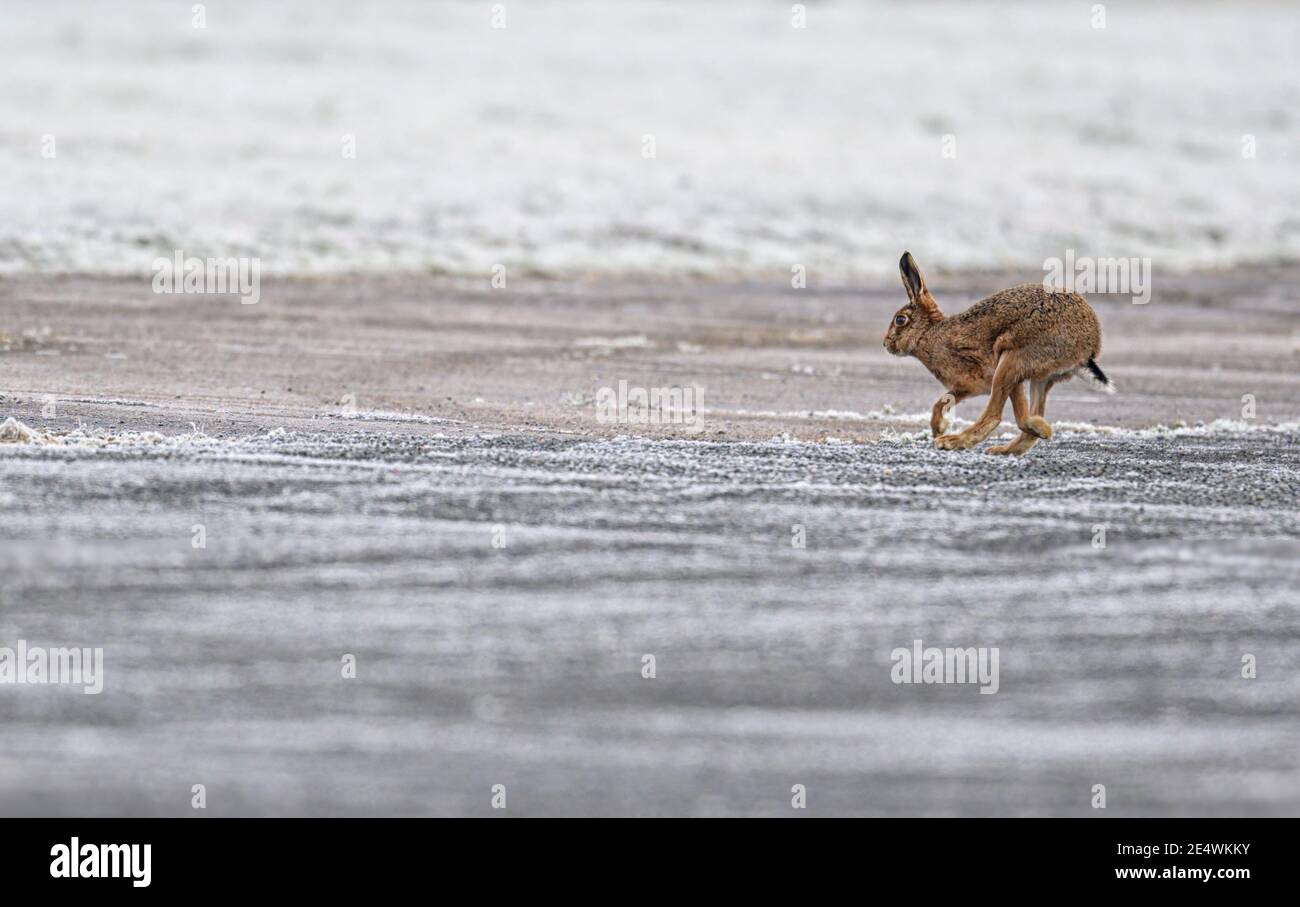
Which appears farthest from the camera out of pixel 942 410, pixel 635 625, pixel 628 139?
pixel 628 139

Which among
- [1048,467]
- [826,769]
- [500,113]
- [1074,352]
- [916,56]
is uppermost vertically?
[916,56]

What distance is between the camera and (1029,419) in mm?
9500

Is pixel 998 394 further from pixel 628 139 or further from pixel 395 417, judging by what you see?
pixel 628 139

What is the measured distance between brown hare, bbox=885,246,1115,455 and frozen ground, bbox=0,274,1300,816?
11.7 inches

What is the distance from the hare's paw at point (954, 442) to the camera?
9.86 m

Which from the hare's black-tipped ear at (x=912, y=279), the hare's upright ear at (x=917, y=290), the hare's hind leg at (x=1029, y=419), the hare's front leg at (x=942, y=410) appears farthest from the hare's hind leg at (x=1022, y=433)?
the hare's black-tipped ear at (x=912, y=279)

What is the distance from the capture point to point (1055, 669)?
6.59m

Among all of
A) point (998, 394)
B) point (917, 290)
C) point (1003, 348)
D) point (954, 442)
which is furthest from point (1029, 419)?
point (917, 290)

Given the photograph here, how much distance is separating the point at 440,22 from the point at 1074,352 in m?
30.5

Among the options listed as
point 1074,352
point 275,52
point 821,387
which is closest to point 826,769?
point 1074,352

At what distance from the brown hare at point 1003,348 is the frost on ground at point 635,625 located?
28 cm

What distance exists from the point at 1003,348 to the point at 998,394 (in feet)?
0.82

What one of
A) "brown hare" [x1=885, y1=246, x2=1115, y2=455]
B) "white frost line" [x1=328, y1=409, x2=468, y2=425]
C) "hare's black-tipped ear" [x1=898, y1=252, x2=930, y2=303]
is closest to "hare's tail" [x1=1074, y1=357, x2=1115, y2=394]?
"brown hare" [x1=885, y1=246, x2=1115, y2=455]

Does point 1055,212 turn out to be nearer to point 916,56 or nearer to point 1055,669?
point 916,56
